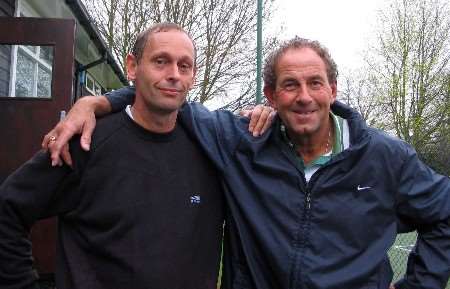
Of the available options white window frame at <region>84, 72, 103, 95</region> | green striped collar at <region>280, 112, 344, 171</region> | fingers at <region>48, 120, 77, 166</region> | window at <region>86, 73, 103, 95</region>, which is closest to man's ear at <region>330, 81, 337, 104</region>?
green striped collar at <region>280, 112, 344, 171</region>

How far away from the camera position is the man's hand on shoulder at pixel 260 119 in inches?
94.5

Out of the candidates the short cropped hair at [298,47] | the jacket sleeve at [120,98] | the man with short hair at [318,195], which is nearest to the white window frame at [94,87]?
the jacket sleeve at [120,98]

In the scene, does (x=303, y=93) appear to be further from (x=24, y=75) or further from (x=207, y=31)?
(x=207, y=31)

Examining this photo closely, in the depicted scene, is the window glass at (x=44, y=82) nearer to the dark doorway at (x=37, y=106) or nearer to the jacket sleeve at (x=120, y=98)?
the dark doorway at (x=37, y=106)

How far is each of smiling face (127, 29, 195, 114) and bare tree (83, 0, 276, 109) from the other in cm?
1357

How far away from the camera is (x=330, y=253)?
7.04 ft

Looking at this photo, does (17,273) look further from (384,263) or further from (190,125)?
(384,263)

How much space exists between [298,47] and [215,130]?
577 millimetres

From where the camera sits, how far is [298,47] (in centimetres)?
238

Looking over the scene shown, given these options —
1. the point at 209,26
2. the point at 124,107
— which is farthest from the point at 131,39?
the point at 124,107

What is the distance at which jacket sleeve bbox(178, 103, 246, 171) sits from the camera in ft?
7.80

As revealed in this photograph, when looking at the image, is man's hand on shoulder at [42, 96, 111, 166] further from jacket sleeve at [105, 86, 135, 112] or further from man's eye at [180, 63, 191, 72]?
man's eye at [180, 63, 191, 72]

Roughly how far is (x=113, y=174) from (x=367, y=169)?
44.7 inches

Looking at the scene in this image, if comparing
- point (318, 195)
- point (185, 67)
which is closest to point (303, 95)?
point (318, 195)
